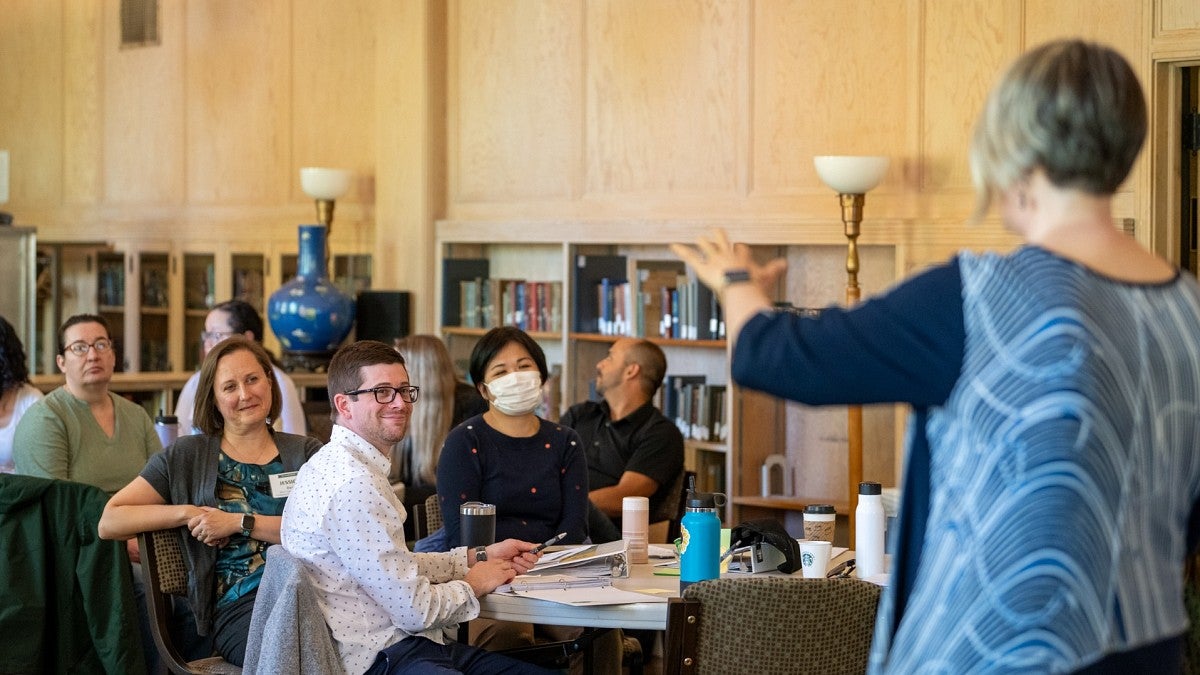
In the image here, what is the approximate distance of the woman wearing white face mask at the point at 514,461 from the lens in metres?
4.46

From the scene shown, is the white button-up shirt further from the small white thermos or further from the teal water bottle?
the small white thermos

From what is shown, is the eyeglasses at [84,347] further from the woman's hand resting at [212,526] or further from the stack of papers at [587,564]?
the stack of papers at [587,564]

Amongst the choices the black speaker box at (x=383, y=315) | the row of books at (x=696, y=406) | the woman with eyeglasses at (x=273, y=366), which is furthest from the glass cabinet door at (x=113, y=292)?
the row of books at (x=696, y=406)

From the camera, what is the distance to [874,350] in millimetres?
1761

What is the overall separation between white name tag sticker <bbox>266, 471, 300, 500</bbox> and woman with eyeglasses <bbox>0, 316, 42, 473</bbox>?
5.96ft

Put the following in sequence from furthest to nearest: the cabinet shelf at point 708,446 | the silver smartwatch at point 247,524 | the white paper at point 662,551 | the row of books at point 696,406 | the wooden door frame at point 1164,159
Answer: the row of books at point 696,406, the cabinet shelf at point 708,446, the wooden door frame at point 1164,159, the white paper at point 662,551, the silver smartwatch at point 247,524

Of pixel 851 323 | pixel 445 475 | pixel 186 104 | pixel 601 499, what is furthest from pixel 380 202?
pixel 851 323

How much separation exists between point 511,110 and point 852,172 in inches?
100

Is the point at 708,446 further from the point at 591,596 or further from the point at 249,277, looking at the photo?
the point at 249,277

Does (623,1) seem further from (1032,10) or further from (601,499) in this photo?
(601,499)

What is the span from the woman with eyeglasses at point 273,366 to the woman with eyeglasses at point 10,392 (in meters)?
0.56

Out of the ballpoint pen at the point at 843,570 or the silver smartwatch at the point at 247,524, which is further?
the silver smartwatch at the point at 247,524

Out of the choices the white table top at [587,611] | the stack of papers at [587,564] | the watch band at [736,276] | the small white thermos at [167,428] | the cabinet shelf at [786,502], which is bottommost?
the cabinet shelf at [786,502]

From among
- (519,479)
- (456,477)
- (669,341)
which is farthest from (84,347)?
(669,341)
